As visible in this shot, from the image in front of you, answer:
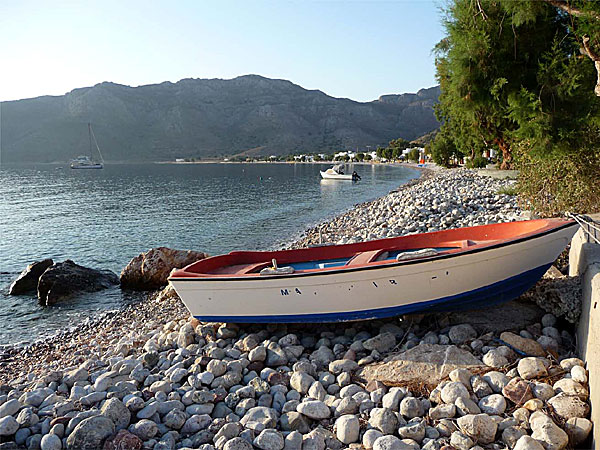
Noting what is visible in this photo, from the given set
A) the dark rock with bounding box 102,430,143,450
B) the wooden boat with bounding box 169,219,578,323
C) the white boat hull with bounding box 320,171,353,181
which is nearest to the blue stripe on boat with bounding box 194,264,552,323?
the wooden boat with bounding box 169,219,578,323

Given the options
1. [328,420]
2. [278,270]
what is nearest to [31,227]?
[278,270]

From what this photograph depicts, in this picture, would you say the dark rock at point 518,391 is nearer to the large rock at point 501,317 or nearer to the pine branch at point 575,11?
the large rock at point 501,317

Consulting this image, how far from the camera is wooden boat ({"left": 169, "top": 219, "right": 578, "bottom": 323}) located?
5.78 metres

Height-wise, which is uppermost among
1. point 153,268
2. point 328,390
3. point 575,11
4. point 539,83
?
point 575,11

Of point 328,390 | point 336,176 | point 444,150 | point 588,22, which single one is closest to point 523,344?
point 328,390

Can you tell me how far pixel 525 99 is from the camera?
10469mm

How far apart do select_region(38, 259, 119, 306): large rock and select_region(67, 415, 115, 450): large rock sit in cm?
955

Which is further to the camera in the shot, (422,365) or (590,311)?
(422,365)

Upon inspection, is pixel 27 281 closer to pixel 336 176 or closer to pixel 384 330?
pixel 384 330

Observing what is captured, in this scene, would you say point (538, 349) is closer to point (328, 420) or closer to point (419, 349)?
point (419, 349)

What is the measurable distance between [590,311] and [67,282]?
13508mm

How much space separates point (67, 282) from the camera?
1278 centimetres

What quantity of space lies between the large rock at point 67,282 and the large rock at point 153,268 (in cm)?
89

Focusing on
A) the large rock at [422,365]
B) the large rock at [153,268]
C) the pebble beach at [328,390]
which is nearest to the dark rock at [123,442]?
the pebble beach at [328,390]
